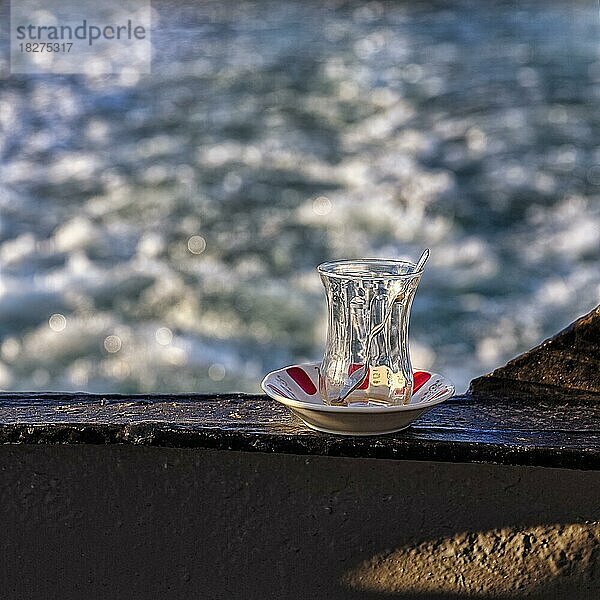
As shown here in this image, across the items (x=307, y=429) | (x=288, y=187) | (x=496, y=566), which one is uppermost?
(x=288, y=187)

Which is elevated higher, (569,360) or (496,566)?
(569,360)

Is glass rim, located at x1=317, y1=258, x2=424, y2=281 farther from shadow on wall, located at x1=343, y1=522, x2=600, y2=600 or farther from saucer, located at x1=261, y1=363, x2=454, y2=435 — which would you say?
shadow on wall, located at x1=343, y1=522, x2=600, y2=600
